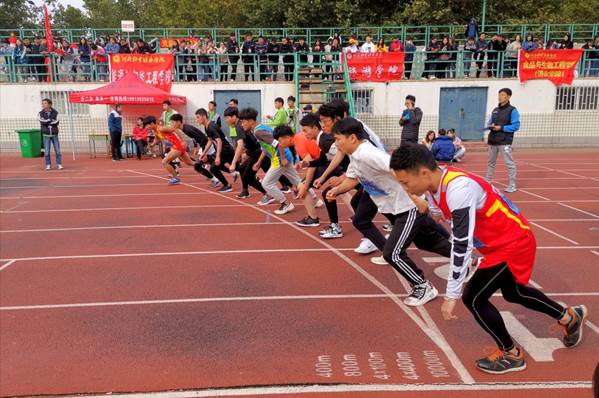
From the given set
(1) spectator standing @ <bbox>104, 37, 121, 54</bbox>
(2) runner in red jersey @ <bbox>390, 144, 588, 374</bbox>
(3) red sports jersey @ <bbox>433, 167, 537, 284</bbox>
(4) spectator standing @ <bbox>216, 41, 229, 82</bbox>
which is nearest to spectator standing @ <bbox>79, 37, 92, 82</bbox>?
(1) spectator standing @ <bbox>104, 37, 121, 54</bbox>

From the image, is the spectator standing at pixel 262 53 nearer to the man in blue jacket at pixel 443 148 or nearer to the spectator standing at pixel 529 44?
the spectator standing at pixel 529 44

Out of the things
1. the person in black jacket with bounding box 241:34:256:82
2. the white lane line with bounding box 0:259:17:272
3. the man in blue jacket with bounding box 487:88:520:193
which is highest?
the person in black jacket with bounding box 241:34:256:82

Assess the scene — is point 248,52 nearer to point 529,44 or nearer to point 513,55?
point 513,55

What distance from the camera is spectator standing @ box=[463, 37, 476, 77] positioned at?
19038 mm

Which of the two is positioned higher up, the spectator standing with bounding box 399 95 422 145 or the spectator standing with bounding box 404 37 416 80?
the spectator standing with bounding box 404 37 416 80

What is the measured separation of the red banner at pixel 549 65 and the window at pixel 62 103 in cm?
1672

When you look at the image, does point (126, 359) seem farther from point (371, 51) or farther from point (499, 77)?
point (499, 77)

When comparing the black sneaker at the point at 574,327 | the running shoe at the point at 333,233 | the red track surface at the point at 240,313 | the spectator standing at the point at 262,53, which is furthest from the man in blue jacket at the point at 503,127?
the spectator standing at the point at 262,53

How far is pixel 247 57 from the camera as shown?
19.6 meters

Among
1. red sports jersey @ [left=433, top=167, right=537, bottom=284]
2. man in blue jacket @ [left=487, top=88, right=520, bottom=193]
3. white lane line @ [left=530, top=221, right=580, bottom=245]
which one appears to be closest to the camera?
red sports jersey @ [left=433, top=167, right=537, bottom=284]

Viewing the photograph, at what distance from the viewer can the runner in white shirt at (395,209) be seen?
469cm

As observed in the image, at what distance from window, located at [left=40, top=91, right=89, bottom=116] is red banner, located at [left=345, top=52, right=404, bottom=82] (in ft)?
34.0

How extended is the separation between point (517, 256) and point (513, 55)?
18.4m

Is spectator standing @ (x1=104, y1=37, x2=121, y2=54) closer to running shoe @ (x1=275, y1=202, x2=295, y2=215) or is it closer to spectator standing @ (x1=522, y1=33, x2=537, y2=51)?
running shoe @ (x1=275, y1=202, x2=295, y2=215)
